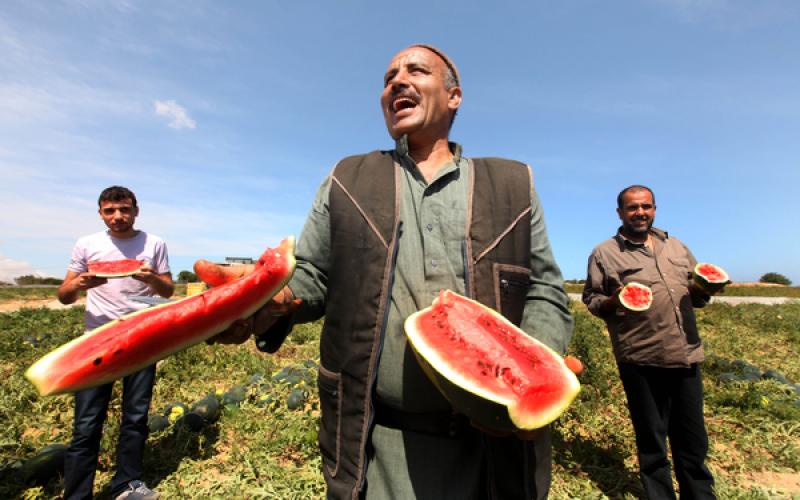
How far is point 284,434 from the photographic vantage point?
479cm

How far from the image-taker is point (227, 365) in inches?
306

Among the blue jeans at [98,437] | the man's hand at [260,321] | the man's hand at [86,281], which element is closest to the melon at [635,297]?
the man's hand at [260,321]

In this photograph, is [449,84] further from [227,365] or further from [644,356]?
[227,365]

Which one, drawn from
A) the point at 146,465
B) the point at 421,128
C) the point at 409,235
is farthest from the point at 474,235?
the point at 146,465

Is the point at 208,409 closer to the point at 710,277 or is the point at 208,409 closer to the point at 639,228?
the point at 639,228

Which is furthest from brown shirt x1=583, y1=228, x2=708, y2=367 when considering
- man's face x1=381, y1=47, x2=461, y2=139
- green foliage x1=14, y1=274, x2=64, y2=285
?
green foliage x1=14, y1=274, x2=64, y2=285

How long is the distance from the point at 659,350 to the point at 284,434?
409 cm

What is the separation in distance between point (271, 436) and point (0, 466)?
259cm

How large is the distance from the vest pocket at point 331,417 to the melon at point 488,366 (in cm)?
47

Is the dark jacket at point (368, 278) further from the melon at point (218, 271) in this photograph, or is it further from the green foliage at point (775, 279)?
the green foliage at point (775, 279)

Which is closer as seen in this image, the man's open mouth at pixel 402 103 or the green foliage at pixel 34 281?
the man's open mouth at pixel 402 103

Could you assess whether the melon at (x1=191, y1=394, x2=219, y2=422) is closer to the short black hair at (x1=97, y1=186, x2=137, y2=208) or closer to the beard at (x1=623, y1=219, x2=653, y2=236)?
the short black hair at (x1=97, y1=186, x2=137, y2=208)

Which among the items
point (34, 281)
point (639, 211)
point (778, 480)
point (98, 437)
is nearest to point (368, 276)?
point (639, 211)

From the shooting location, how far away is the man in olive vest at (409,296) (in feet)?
5.42
